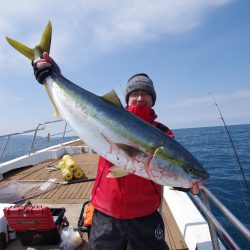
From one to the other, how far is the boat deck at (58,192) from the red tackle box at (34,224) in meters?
0.20

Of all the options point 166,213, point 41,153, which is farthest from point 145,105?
point 41,153

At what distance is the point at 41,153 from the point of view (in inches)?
502

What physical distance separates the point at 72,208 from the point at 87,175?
3261 millimetres

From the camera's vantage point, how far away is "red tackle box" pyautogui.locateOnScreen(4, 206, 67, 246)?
440 cm

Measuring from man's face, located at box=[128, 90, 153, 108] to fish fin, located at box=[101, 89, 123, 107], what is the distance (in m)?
0.57

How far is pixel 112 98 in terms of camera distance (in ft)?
8.91

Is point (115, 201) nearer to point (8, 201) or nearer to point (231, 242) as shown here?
point (231, 242)

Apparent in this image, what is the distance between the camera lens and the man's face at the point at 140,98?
322 cm

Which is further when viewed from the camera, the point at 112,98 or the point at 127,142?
the point at 112,98

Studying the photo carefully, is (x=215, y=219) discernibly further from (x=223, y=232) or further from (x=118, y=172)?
(x=118, y=172)

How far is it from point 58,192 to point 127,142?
596cm

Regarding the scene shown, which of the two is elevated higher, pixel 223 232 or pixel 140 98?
pixel 140 98

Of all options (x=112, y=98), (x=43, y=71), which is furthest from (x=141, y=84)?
(x=43, y=71)

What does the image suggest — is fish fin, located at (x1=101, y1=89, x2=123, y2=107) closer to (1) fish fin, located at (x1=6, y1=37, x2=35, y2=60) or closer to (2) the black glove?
(2) the black glove
